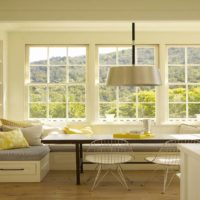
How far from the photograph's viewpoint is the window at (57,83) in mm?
7359

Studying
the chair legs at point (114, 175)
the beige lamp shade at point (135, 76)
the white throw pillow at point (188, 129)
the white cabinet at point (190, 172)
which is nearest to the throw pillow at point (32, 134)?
the chair legs at point (114, 175)

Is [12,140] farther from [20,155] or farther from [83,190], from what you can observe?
[83,190]

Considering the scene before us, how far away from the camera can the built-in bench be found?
5445 millimetres

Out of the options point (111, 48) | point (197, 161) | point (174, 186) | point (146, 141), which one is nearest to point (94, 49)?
point (111, 48)

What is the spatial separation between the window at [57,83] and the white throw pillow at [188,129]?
194cm

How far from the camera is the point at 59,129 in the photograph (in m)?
6.85

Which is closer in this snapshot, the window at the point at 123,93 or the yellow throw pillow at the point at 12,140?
the yellow throw pillow at the point at 12,140

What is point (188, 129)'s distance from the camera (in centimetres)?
685

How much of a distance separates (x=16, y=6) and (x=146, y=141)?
2731 mm

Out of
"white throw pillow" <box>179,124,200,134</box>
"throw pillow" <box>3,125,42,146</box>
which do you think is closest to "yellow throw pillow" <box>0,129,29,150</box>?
"throw pillow" <box>3,125,42,146</box>

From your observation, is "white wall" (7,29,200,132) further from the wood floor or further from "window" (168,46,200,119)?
the wood floor

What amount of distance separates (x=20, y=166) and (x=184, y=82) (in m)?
3.76

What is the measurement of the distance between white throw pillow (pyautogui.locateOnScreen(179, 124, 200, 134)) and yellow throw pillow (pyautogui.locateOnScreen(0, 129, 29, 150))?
9.67 ft

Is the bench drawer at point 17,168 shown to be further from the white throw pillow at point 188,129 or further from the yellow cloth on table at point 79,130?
the white throw pillow at point 188,129
